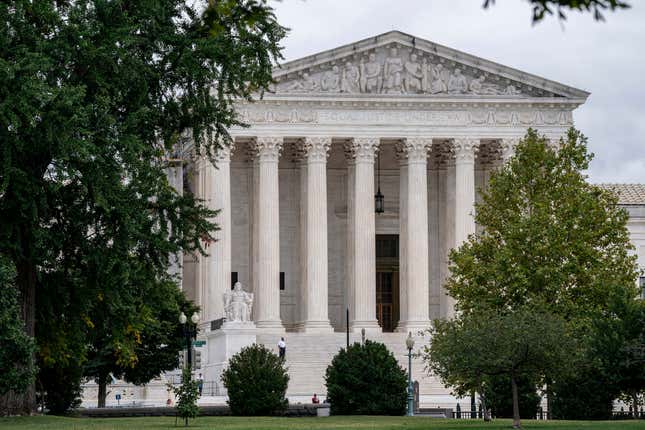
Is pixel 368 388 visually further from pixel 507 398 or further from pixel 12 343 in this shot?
pixel 12 343

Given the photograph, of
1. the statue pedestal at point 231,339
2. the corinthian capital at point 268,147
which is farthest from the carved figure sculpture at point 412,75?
the statue pedestal at point 231,339

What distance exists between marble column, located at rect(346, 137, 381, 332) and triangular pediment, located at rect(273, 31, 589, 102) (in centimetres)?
327

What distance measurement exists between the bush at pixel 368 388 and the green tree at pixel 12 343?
621 inches

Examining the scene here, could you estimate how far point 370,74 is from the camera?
254 feet

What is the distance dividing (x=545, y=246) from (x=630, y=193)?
44783mm

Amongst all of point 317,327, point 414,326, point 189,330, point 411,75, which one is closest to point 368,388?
point 189,330

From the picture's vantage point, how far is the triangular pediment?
7706cm

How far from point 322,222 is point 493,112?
454 inches

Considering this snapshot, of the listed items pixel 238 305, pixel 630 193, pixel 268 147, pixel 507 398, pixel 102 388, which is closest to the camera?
pixel 507 398

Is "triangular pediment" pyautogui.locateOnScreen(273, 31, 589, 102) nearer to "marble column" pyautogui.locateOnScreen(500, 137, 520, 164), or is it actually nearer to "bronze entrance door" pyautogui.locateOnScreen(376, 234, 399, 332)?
"marble column" pyautogui.locateOnScreen(500, 137, 520, 164)

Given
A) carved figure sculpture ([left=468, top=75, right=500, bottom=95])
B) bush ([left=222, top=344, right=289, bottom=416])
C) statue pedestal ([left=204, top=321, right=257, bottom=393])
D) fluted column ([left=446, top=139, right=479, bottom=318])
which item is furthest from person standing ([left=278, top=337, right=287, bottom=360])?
carved figure sculpture ([left=468, top=75, right=500, bottom=95])

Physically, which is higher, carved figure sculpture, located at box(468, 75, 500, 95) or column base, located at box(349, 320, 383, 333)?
carved figure sculpture, located at box(468, 75, 500, 95)

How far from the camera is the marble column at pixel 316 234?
7762cm

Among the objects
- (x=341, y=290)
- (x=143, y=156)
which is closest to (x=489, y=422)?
(x=143, y=156)
